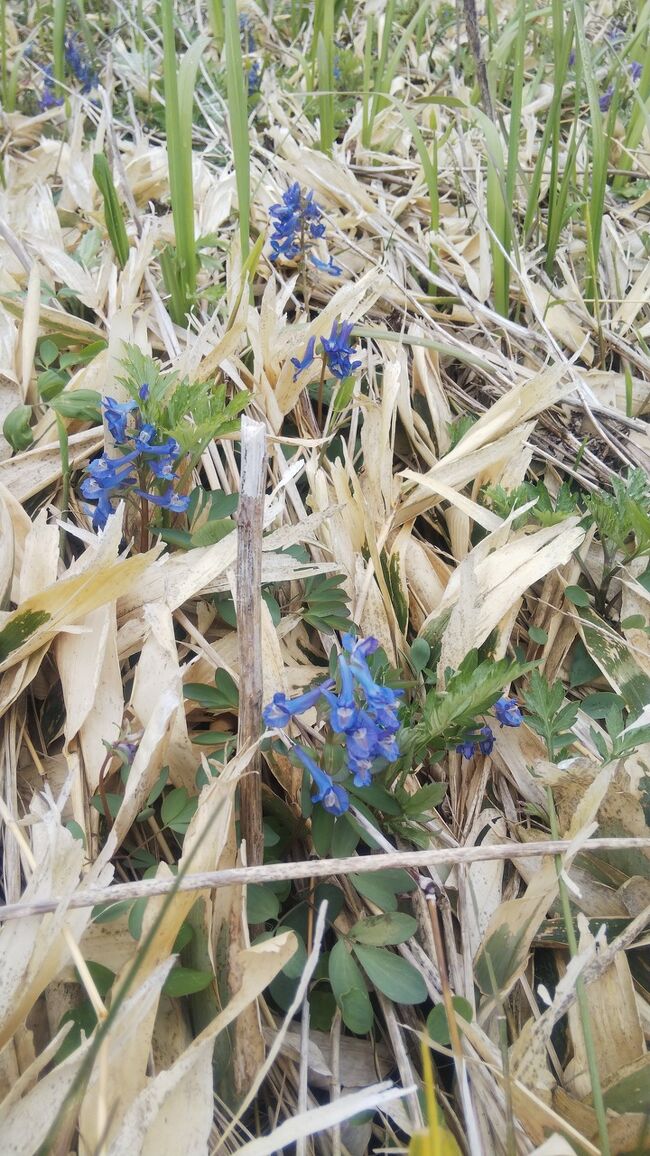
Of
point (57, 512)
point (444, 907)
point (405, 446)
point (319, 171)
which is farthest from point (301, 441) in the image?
point (319, 171)

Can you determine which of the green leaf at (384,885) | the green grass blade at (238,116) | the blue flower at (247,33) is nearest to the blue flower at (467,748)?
the green leaf at (384,885)

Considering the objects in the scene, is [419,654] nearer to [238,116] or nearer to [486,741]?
[486,741]

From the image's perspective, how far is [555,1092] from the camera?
0.86 meters

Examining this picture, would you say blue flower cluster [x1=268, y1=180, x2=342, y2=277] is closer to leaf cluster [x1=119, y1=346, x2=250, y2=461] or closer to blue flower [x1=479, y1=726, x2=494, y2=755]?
leaf cluster [x1=119, y1=346, x2=250, y2=461]

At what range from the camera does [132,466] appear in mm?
1315

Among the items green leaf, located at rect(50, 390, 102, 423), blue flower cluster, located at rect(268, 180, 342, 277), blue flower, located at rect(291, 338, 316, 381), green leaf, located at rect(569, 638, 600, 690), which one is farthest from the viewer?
blue flower cluster, located at rect(268, 180, 342, 277)

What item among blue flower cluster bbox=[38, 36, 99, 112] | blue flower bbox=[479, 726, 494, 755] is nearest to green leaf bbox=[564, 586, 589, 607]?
blue flower bbox=[479, 726, 494, 755]

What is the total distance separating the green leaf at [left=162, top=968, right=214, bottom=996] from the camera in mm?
881

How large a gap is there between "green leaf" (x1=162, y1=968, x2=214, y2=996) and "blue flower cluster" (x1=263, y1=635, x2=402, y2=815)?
25cm

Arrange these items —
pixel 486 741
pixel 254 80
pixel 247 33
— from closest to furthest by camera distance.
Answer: pixel 486 741, pixel 254 80, pixel 247 33

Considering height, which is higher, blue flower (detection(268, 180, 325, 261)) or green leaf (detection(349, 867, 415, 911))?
blue flower (detection(268, 180, 325, 261))

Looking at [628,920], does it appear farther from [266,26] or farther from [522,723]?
[266,26]

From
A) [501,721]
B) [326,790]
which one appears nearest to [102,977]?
[326,790]

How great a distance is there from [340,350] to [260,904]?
111 cm
